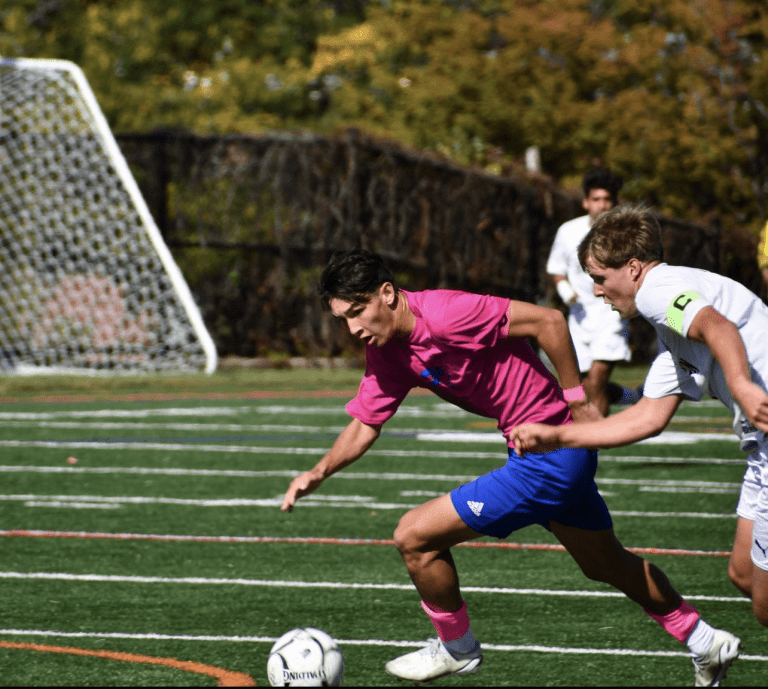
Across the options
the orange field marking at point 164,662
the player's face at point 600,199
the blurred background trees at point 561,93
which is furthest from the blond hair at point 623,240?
the blurred background trees at point 561,93

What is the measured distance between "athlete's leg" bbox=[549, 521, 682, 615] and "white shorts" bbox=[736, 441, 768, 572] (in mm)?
408

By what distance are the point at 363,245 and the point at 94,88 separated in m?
14.2

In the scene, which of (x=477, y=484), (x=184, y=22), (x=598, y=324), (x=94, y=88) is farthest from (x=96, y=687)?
(x=184, y=22)

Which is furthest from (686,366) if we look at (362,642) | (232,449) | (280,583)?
(232,449)

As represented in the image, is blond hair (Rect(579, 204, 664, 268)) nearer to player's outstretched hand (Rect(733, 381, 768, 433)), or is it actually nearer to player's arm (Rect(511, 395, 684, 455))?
player's arm (Rect(511, 395, 684, 455))

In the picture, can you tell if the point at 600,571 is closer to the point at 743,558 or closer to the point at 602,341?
the point at 743,558

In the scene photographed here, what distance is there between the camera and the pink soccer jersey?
5262 mm

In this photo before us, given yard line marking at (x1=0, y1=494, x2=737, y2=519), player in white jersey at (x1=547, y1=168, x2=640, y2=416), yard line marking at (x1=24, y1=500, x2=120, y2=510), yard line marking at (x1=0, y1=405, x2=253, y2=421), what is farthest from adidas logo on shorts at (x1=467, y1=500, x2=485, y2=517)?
yard line marking at (x1=0, y1=405, x2=253, y2=421)

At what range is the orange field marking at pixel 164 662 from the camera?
539cm

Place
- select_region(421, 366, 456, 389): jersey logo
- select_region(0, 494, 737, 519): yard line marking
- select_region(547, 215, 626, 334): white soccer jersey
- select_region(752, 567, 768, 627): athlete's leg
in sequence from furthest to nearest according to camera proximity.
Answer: select_region(547, 215, 626, 334): white soccer jersey
select_region(0, 494, 737, 519): yard line marking
select_region(421, 366, 456, 389): jersey logo
select_region(752, 567, 768, 627): athlete's leg

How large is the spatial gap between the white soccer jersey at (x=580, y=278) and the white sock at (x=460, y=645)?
5.62 m

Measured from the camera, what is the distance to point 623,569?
209 inches

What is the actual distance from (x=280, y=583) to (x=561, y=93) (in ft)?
71.4

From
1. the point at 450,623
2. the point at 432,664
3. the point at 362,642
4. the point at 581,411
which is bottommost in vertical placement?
the point at 362,642
